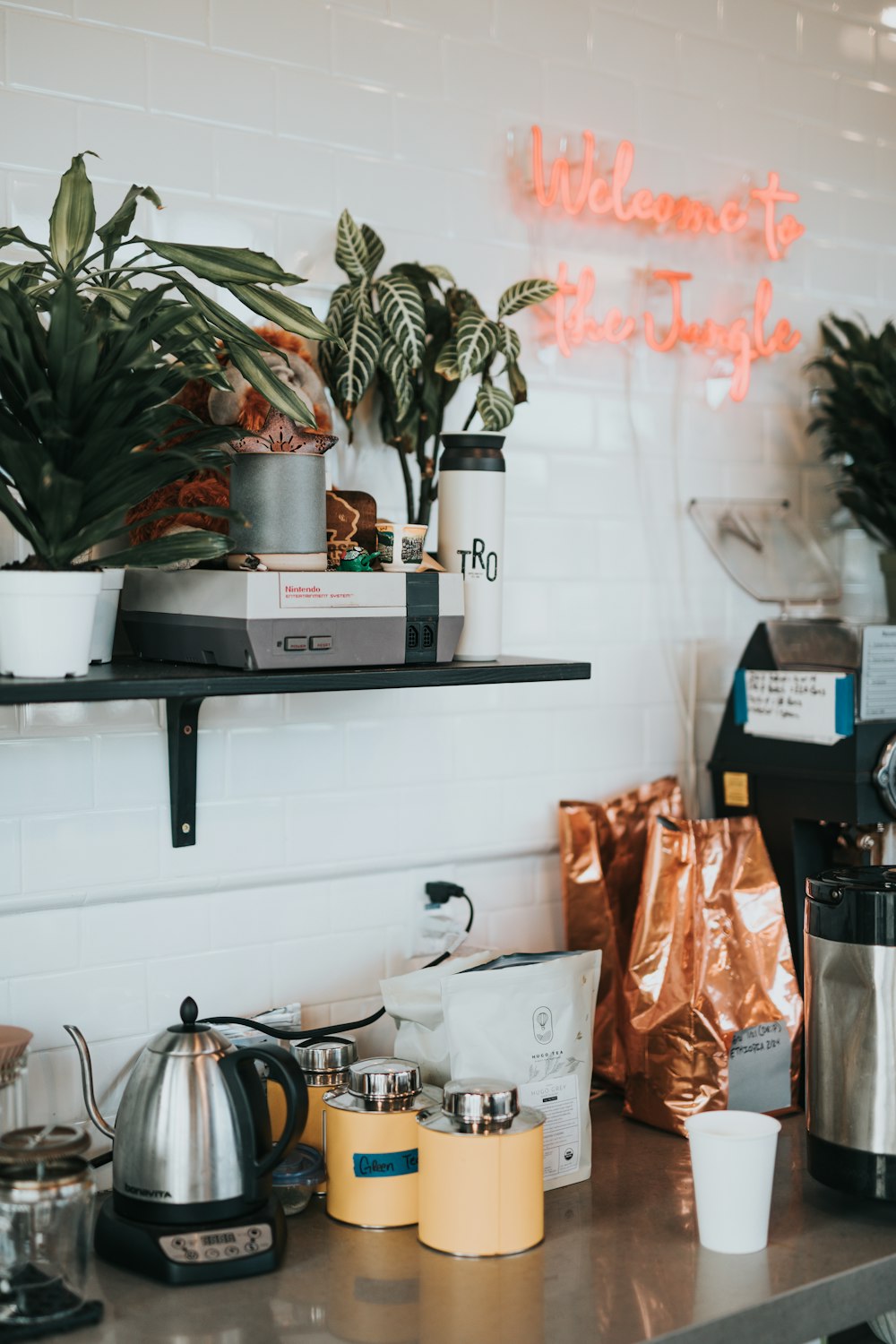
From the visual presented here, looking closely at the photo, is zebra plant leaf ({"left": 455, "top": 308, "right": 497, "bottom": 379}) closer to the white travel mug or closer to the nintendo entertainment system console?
the white travel mug

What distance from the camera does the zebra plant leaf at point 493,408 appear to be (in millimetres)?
2033

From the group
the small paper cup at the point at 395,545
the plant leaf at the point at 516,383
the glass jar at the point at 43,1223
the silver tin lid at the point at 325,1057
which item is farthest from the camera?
the plant leaf at the point at 516,383

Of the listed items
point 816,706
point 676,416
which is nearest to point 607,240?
point 676,416

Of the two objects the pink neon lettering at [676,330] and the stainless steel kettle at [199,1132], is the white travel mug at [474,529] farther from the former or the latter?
the stainless steel kettle at [199,1132]

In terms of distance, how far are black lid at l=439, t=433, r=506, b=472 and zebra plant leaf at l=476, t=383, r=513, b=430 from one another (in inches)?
5.8

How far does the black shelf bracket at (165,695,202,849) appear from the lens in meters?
1.93

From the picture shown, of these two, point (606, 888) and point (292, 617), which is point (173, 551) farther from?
point (606, 888)

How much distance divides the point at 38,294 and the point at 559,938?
1369mm

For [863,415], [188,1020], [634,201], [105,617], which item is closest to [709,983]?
[188,1020]

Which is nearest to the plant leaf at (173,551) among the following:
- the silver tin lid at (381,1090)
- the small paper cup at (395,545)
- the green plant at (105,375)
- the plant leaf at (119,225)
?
the green plant at (105,375)

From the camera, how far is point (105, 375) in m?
1.48

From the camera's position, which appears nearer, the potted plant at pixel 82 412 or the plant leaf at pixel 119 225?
the potted plant at pixel 82 412

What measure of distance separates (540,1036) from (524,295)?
109cm

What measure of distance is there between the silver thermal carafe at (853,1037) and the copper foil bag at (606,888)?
0.47 meters
